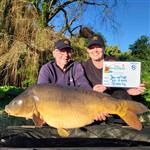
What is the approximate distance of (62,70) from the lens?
5203mm

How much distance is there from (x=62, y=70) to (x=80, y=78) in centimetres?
36

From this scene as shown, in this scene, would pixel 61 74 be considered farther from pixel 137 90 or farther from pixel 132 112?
pixel 132 112

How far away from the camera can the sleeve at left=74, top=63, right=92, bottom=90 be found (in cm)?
474

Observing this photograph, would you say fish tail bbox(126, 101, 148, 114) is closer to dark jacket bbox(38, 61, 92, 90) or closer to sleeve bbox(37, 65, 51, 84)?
dark jacket bbox(38, 61, 92, 90)

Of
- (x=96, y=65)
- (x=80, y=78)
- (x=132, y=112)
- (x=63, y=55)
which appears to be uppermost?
(x=63, y=55)

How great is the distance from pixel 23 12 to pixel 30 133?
34.0 ft

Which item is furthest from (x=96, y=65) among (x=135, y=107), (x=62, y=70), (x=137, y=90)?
(x=135, y=107)

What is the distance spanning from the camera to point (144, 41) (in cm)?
2303

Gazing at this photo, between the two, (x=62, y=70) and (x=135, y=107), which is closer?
(x=135, y=107)

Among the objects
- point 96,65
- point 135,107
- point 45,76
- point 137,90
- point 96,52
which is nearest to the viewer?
point 135,107

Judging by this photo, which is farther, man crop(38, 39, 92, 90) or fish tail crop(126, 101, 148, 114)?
man crop(38, 39, 92, 90)

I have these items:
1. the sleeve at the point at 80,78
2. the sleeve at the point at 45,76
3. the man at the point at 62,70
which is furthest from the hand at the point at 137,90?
the sleeve at the point at 45,76

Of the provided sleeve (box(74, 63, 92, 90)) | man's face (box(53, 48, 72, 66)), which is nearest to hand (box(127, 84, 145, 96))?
sleeve (box(74, 63, 92, 90))

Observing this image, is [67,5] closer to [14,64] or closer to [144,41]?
[14,64]
